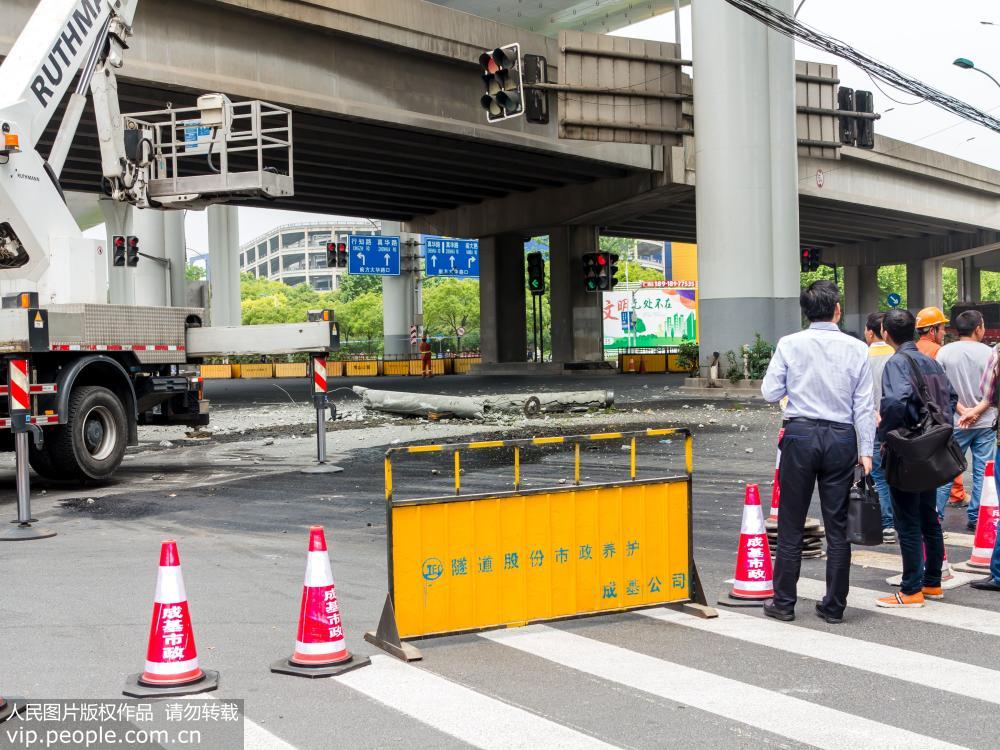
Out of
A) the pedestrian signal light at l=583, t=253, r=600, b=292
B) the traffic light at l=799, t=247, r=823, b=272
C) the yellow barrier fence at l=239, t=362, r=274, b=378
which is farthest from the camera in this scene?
the yellow barrier fence at l=239, t=362, r=274, b=378

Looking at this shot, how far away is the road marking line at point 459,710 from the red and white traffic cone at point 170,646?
749 millimetres

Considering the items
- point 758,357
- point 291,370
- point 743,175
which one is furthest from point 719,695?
point 291,370

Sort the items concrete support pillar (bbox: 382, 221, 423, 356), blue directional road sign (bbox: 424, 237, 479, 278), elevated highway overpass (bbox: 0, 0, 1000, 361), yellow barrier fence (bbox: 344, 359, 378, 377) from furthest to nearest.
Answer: concrete support pillar (bbox: 382, 221, 423, 356) → blue directional road sign (bbox: 424, 237, 479, 278) → yellow barrier fence (bbox: 344, 359, 378, 377) → elevated highway overpass (bbox: 0, 0, 1000, 361)

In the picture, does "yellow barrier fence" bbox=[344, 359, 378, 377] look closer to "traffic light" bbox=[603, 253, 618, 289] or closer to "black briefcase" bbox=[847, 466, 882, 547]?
"traffic light" bbox=[603, 253, 618, 289]

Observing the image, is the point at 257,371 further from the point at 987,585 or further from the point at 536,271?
the point at 987,585

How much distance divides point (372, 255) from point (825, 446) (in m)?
57.5

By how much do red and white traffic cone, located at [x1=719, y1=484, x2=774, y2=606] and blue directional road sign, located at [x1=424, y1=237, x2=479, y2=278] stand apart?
59.9 meters

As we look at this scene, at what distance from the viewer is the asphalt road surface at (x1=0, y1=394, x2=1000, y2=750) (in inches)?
203

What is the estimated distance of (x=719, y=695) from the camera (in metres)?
5.62

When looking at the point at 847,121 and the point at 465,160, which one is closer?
the point at 847,121

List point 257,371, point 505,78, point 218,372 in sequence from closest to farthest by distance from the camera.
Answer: point 505,78, point 257,371, point 218,372

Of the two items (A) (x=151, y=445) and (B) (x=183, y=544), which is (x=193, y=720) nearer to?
(B) (x=183, y=544)

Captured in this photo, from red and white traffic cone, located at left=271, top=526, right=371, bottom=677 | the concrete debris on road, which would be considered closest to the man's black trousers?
red and white traffic cone, located at left=271, top=526, right=371, bottom=677

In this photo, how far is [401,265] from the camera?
66938 mm
